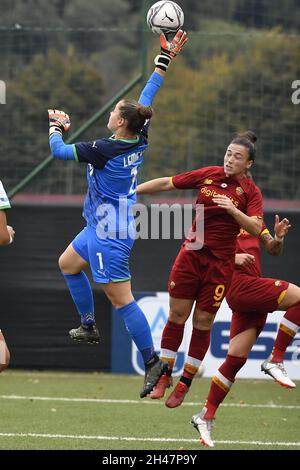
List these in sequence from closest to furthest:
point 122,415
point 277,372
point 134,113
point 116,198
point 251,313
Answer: point 134,113 → point 116,198 → point 277,372 → point 251,313 → point 122,415

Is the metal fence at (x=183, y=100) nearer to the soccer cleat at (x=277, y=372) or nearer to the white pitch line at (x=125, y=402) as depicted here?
the white pitch line at (x=125, y=402)

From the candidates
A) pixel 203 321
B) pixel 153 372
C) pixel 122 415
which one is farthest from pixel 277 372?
pixel 122 415

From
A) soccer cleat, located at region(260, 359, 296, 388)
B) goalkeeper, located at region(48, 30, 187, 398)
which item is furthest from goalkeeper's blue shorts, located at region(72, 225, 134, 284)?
soccer cleat, located at region(260, 359, 296, 388)

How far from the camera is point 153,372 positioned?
8781mm

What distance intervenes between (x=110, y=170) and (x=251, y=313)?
6.41 feet

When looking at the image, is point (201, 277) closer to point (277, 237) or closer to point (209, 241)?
point (209, 241)

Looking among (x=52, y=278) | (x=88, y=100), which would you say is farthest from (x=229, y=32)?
(x=52, y=278)

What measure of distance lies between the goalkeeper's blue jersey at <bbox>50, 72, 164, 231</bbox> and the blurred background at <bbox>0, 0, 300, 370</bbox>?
5447 millimetres

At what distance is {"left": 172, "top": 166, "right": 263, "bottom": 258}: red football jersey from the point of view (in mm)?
9094

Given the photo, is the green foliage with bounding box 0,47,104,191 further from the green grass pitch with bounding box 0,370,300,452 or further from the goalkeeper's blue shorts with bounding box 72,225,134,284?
the goalkeeper's blue shorts with bounding box 72,225,134,284

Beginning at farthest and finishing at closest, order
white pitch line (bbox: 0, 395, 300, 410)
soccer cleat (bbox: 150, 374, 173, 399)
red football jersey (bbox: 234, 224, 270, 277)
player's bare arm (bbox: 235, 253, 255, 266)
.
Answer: white pitch line (bbox: 0, 395, 300, 410), red football jersey (bbox: 234, 224, 270, 277), player's bare arm (bbox: 235, 253, 255, 266), soccer cleat (bbox: 150, 374, 173, 399)

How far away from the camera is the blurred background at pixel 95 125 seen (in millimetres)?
14297

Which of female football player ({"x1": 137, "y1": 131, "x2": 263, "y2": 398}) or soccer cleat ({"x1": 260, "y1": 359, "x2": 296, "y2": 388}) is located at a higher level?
female football player ({"x1": 137, "y1": 131, "x2": 263, "y2": 398})

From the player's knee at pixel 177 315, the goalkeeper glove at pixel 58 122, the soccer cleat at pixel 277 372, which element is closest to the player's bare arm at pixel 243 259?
the player's knee at pixel 177 315
